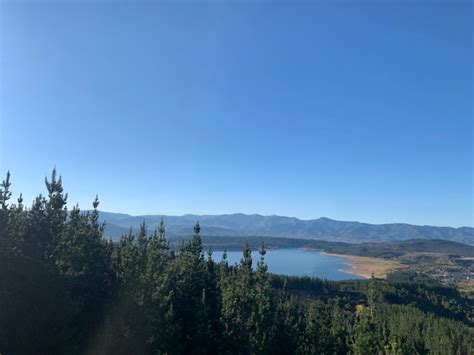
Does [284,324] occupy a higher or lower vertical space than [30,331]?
lower

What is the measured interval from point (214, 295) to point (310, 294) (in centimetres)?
10301

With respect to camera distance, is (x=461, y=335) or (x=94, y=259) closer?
(x=94, y=259)

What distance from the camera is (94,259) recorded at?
76.1ft

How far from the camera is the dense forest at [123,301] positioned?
17984 mm

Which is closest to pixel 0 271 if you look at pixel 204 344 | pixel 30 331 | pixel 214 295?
pixel 30 331

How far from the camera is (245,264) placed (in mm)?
30016

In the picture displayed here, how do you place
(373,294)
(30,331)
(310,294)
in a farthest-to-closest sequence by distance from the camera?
(310,294), (373,294), (30,331)

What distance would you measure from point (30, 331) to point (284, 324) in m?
17.4

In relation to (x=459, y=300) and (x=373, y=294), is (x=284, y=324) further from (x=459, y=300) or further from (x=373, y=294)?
(x=459, y=300)

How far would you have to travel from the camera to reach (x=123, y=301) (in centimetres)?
2167

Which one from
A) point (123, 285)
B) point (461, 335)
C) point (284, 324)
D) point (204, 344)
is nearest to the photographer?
point (123, 285)

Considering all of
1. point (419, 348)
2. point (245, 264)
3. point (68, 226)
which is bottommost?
point (419, 348)

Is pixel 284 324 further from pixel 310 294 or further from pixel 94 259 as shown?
pixel 310 294

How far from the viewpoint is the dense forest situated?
18.0 m
